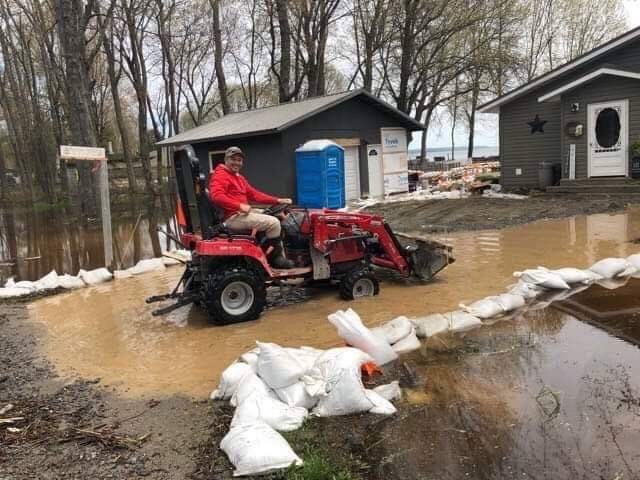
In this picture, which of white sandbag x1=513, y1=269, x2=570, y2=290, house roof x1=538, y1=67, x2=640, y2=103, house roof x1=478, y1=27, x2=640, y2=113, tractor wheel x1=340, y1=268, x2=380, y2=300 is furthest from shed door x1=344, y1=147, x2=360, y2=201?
white sandbag x1=513, y1=269, x2=570, y2=290

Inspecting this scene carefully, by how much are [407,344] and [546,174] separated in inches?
509

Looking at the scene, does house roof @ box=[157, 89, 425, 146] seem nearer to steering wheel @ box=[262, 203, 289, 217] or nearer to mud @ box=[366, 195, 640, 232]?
mud @ box=[366, 195, 640, 232]

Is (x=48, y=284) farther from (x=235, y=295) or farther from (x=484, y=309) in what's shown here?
(x=484, y=309)

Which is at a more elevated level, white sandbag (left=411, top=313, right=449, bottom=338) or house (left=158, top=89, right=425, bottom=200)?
house (left=158, top=89, right=425, bottom=200)

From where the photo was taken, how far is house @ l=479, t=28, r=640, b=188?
14.2m

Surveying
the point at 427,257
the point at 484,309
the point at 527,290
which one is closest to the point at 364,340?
the point at 484,309

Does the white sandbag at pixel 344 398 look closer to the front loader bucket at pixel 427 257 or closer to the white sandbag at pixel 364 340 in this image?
the white sandbag at pixel 364 340

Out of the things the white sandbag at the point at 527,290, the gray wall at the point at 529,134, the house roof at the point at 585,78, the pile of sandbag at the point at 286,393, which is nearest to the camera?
the pile of sandbag at the point at 286,393

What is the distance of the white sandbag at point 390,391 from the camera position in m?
3.78

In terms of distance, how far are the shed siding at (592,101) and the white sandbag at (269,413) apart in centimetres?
1353

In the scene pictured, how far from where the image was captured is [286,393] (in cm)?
370

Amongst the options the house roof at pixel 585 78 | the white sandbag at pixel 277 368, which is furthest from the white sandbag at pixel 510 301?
the house roof at pixel 585 78

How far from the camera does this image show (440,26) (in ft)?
85.3

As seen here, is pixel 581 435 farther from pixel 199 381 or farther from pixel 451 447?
pixel 199 381
